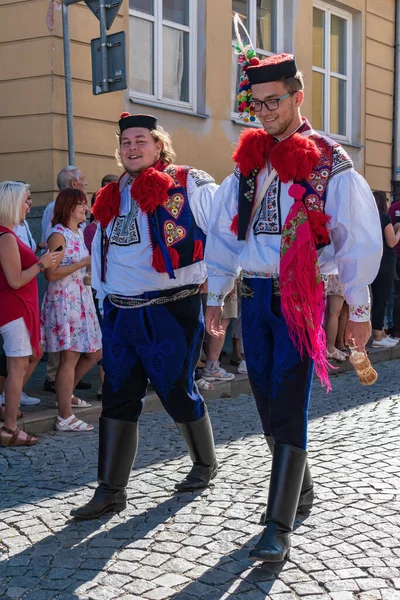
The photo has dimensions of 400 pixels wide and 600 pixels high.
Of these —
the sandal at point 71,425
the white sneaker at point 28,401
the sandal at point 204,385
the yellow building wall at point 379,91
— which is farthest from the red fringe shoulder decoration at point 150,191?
the yellow building wall at point 379,91

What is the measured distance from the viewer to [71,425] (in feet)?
21.3

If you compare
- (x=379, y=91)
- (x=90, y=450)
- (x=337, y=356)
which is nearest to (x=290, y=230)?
(x=90, y=450)

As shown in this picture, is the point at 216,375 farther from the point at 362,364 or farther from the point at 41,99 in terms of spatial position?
the point at 362,364

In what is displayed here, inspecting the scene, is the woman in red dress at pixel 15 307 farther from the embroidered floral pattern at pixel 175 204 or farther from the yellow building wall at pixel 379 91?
the yellow building wall at pixel 379 91

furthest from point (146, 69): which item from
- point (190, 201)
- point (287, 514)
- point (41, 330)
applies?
point (287, 514)

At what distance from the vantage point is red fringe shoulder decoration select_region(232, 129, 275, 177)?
3873 millimetres

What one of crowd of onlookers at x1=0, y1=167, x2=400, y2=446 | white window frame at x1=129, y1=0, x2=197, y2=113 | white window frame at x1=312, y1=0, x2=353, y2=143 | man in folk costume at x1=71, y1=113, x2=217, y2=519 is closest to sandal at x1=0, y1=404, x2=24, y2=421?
crowd of onlookers at x1=0, y1=167, x2=400, y2=446

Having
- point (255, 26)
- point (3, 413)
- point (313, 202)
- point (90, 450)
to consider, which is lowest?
point (90, 450)

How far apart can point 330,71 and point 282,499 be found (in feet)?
39.4

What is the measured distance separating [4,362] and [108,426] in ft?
6.96

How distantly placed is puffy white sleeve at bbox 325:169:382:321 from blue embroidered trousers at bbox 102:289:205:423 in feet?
3.51

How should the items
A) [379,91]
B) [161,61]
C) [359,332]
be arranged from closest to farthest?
[359,332]
[161,61]
[379,91]

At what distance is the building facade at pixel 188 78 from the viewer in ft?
31.7

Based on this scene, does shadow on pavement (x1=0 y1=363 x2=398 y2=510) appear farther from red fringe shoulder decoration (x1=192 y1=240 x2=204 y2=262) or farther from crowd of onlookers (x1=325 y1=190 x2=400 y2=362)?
crowd of onlookers (x1=325 y1=190 x2=400 y2=362)
